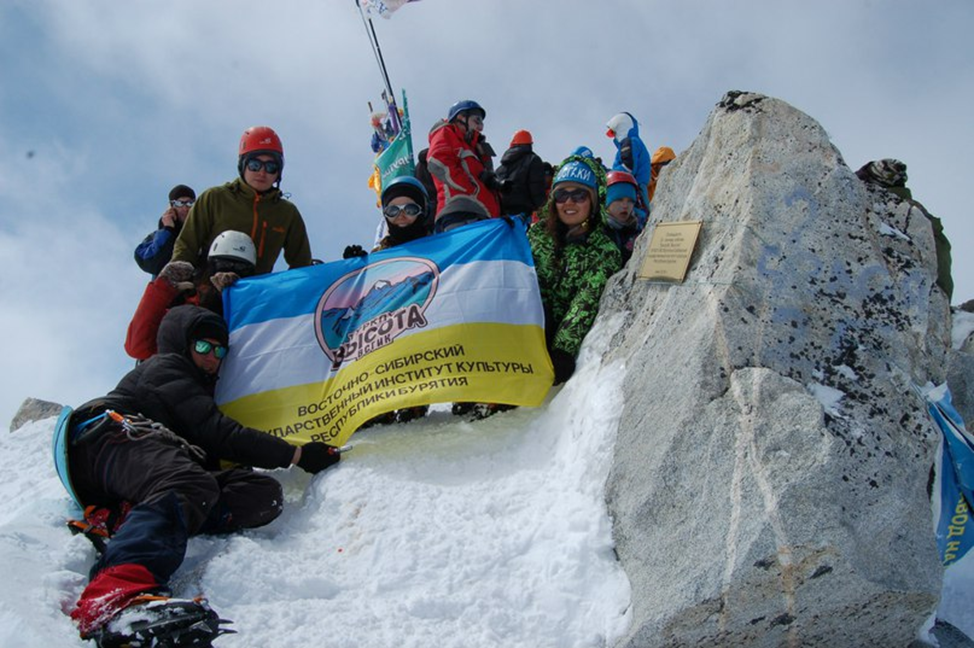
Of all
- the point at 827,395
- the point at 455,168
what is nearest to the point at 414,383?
the point at 827,395

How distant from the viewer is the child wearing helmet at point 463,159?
7.82m

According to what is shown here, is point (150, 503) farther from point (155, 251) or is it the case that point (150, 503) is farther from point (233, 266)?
point (155, 251)

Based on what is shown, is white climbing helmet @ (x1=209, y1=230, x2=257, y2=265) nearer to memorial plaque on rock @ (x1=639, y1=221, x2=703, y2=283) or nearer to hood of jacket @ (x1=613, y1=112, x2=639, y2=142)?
memorial plaque on rock @ (x1=639, y1=221, x2=703, y2=283)

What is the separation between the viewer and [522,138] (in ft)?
29.2

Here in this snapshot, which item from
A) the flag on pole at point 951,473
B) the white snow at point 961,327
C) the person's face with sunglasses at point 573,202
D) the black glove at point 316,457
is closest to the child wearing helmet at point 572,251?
the person's face with sunglasses at point 573,202

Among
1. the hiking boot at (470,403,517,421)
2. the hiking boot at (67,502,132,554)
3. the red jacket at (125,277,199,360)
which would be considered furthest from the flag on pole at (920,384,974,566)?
the red jacket at (125,277,199,360)

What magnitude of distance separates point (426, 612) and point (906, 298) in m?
3.01

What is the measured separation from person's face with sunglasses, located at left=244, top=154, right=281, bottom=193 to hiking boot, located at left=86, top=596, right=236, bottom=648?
4218 millimetres

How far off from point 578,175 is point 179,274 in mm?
3166

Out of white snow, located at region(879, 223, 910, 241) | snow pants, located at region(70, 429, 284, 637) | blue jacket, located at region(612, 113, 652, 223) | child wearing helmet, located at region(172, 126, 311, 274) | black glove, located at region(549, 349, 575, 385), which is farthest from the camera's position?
blue jacket, located at region(612, 113, 652, 223)

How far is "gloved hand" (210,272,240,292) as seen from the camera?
5.64 meters

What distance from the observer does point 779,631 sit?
3.15 metres

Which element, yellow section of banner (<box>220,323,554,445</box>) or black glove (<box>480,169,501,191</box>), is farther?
black glove (<box>480,169,501,191</box>)

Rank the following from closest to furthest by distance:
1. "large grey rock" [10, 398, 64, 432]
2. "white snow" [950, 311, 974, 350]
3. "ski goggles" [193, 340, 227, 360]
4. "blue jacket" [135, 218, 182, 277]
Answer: "ski goggles" [193, 340, 227, 360], "blue jacket" [135, 218, 182, 277], "white snow" [950, 311, 974, 350], "large grey rock" [10, 398, 64, 432]
